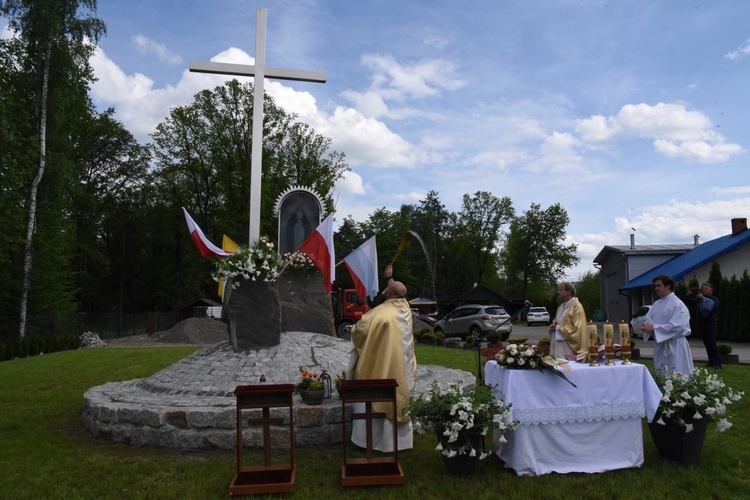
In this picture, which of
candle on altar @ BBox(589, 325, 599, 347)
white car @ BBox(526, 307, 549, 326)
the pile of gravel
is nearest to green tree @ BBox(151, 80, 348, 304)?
the pile of gravel

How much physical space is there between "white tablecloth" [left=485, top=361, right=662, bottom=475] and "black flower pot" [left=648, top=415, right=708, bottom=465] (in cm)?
36

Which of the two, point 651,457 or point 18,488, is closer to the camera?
point 18,488

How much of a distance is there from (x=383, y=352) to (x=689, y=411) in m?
3.05

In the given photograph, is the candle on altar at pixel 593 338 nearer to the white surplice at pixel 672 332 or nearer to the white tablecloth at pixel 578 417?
the white tablecloth at pixel 578 417

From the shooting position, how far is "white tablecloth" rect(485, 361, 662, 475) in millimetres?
5305

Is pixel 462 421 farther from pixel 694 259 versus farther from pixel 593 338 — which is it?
pixel 694 259

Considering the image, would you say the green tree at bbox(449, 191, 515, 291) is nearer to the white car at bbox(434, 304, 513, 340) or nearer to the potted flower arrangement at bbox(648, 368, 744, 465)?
the white car at bbox(434, 304, 513, 340)

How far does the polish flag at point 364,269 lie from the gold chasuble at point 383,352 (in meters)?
4.22

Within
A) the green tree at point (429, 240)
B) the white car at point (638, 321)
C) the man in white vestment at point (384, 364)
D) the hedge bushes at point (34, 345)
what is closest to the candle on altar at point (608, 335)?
the man in white vestment at point (384, 364)

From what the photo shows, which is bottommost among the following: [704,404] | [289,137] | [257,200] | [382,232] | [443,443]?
Answer: [443,443]

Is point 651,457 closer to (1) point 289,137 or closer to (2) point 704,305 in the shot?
(2) point 704,305

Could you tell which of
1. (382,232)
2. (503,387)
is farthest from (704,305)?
(382,232)

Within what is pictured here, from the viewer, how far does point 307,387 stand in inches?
270

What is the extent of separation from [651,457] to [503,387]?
1766 mm
